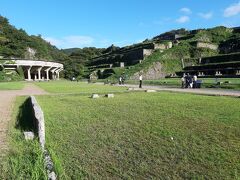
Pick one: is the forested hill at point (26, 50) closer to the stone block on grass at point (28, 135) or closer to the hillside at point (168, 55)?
the hillside at point (168, 55)

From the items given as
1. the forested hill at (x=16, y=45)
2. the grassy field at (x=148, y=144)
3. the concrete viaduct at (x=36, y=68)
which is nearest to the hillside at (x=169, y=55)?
the concrete viaduct at (x=36, y=68)

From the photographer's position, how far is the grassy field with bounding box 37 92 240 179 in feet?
20.1

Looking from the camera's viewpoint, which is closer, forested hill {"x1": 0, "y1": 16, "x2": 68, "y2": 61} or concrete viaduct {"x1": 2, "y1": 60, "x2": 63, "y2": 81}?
concrete viaduct {"x1": 2, "y1": 60, "x2": 63, "y2": 81}

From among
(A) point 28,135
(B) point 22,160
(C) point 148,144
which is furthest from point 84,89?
(B) point 22,160

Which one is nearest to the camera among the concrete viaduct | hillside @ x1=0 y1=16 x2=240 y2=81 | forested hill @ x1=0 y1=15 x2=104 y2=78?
hillside @ x1=0 y1=16 x2=240 y2=81

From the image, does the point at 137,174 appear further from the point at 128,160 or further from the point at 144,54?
the point at 144,54

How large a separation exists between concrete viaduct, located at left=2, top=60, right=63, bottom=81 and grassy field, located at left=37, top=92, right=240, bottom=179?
61.2 meters

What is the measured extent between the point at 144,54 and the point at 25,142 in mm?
49475

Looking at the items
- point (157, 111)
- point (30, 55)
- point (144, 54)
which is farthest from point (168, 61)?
point (30, 55)

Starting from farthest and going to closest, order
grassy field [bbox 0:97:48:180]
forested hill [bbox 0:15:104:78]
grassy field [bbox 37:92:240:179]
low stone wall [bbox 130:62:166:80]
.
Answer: forested hill [bbox 0:15:104:78] < low stone wall [bbox 130:62:166:80] < grassy field [bbox 37:92:240:179] < grassy field [bbox 0:97:48:180]

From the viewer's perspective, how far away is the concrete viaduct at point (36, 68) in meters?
67.5

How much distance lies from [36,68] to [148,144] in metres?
74.0

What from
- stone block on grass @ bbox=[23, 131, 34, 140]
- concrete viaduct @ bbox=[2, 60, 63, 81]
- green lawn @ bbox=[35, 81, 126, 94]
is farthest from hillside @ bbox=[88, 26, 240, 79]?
stone block on grass @ bbox=[23, 131, 34, 140]

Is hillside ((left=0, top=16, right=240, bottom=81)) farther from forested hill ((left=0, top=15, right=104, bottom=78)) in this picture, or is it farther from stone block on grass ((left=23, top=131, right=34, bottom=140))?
stone block on grass ((left=23, top=131, right=34, bottom=140))
